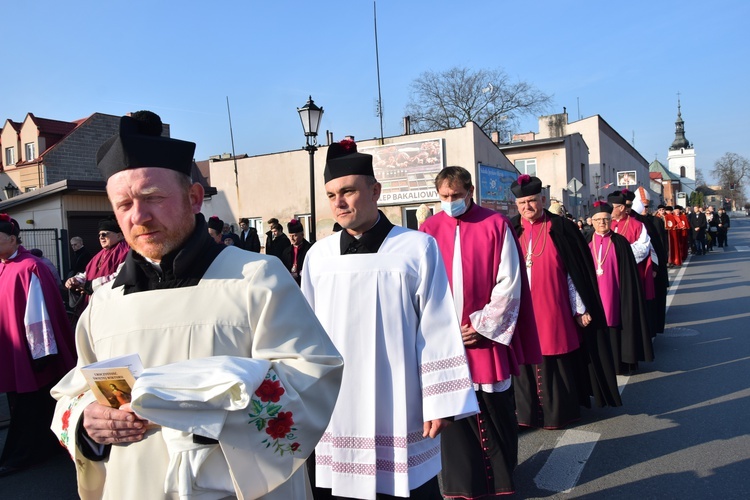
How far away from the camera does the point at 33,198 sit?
47.6 ft

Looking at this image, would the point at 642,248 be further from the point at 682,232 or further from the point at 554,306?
the point at 682,232

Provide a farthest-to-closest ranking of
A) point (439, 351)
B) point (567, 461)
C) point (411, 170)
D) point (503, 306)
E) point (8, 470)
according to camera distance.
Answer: point (411, 170), point (8, 470), point (567, 461), point (503, 306), point (439, 351)

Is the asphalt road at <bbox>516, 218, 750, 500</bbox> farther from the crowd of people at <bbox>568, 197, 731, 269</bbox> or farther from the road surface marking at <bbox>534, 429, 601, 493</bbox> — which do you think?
the crowd of people at <bbox>568, 197, 731, 269</bbox>

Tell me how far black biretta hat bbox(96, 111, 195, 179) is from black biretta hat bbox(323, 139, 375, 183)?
115 cm

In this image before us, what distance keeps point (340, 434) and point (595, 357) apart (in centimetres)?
359

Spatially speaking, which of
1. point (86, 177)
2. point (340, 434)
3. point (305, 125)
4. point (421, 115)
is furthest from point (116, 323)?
point (421, 115)

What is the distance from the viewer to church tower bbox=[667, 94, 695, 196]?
131 meters

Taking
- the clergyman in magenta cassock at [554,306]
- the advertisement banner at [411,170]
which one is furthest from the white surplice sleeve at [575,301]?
the advertisement banner at [411,170]

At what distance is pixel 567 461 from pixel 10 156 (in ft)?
144

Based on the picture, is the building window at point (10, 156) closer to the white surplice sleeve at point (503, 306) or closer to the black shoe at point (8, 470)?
the black shoe at point (8, 470)

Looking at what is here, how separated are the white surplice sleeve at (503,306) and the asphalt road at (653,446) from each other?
1174 millimetres

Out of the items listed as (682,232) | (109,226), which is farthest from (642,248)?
(682,232)

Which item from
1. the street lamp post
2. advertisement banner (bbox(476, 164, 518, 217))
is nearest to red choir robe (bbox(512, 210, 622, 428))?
the street lamp post

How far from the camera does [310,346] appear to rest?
1754 millimetres
